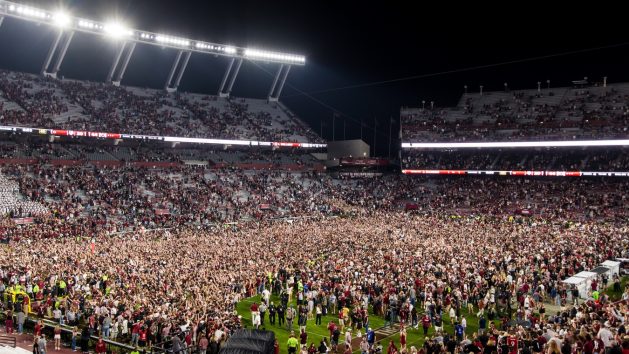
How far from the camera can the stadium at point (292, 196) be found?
18.4 m

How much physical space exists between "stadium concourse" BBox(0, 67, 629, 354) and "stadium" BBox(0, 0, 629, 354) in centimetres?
17

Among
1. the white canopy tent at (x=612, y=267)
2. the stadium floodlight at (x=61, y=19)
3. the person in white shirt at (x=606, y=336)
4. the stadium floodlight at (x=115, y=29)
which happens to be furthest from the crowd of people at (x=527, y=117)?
the person in white shirt at (x=606, y=336)

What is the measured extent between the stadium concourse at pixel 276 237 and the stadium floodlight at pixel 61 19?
773cm

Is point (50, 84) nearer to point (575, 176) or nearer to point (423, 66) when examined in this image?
point (423, 66)

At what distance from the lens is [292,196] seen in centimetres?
5750

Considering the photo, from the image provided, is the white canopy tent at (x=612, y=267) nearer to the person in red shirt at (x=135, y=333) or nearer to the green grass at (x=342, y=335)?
the green grass at (x=342, y=335)

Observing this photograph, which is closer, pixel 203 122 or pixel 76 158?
pixel 76 158

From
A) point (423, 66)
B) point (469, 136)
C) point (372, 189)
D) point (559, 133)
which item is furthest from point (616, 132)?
point (372, 189)

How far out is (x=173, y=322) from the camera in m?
16.8

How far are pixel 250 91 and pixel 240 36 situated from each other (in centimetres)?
1515

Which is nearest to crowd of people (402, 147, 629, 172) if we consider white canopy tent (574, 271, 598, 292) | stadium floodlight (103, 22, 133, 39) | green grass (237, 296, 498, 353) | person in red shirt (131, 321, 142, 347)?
white canopy tent (574, 271, 598, 292)

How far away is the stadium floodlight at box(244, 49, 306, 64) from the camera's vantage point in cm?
6912

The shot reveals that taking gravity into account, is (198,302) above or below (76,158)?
below

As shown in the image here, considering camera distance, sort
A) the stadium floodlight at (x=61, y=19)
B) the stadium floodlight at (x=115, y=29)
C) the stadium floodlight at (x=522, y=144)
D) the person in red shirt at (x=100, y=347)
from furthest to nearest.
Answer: the stadium floodlight at (x=115, y=29) < the stadium floodlight at (x=522, y=144) < the stadium floodlight at (x=61, y=19) < the person in red shirt at (x=100, y=347)
